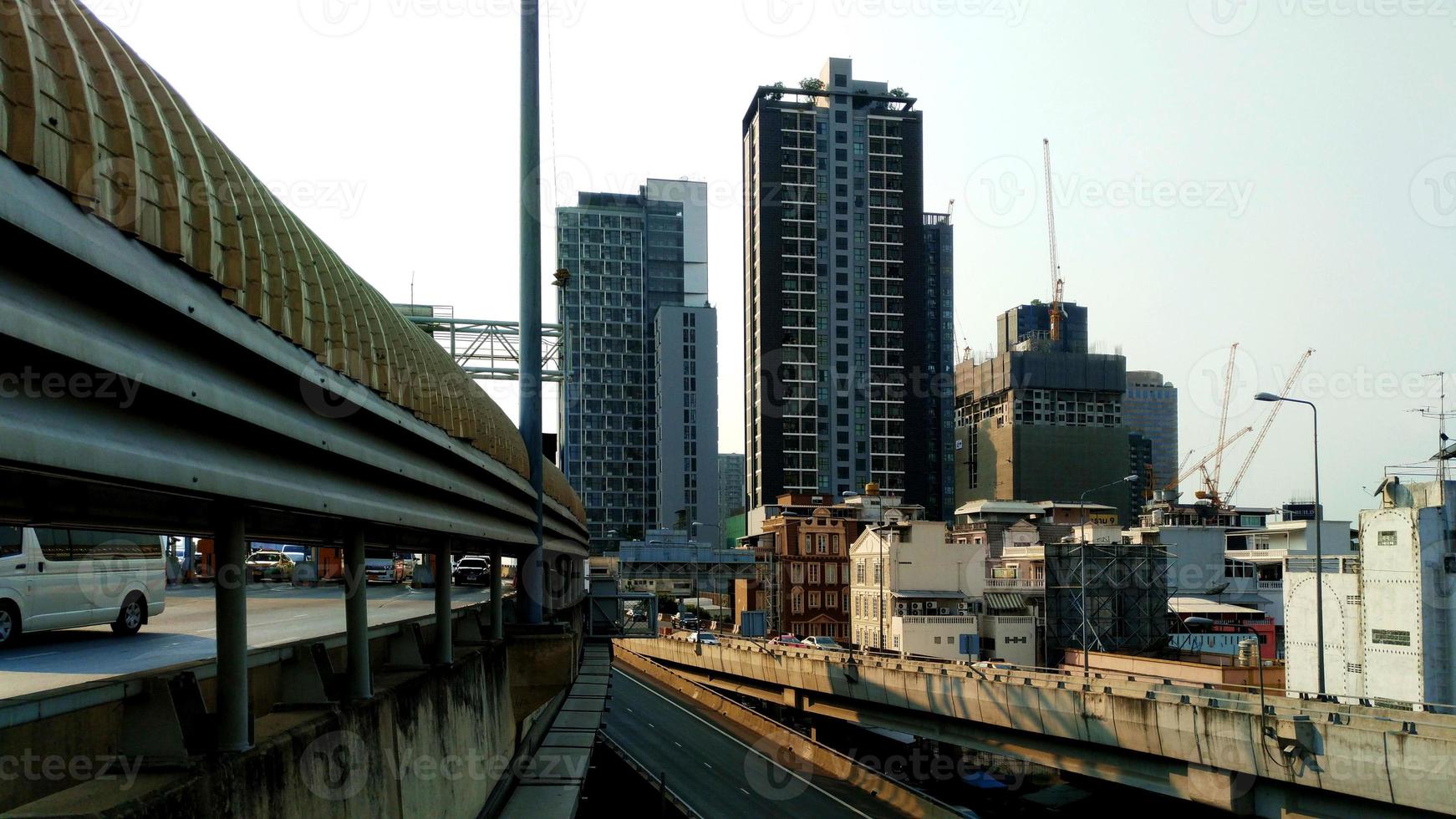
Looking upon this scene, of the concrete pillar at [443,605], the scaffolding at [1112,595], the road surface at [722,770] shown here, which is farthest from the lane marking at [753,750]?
the concrete pillar at [443,605]

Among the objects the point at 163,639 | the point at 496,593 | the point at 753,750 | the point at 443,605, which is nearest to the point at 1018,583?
the point at 753,750

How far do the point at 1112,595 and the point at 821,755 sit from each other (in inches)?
912

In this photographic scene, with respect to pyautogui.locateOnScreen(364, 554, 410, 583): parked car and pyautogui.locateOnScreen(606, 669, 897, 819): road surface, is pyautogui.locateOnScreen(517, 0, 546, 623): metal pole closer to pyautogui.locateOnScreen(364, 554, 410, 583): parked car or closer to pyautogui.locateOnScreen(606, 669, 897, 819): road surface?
pyautogui.locateOnScreen(606, 669, 897, 819): road surface

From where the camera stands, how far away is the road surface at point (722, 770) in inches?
1476

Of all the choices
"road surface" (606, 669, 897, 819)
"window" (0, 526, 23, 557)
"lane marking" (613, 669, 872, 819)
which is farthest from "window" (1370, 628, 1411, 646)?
"window" (0, 526, 23, 557)

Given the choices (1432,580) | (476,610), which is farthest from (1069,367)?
(476,610)

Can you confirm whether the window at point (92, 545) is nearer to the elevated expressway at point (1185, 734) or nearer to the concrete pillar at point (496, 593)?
the concrete pillar at point (496, 593)

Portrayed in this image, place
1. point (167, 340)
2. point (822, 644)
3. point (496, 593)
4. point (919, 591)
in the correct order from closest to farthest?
point (167, 340), point (496, 593), point (919, 591), point (822, 644)

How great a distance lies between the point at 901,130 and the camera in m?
137

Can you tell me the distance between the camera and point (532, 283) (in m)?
22.3

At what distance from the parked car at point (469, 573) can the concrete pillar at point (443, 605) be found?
106ft

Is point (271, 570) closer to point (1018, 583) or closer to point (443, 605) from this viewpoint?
point (443, 605)

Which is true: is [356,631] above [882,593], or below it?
above

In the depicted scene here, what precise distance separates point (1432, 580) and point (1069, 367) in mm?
150133
